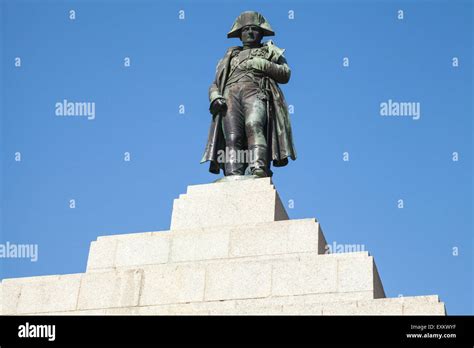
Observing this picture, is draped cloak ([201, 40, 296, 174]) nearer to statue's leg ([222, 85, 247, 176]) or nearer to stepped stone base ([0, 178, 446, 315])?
statue's leg ([222, 85, 247, 176])

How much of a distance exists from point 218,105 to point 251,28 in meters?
2.37

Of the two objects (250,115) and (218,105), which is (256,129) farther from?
(218,105)

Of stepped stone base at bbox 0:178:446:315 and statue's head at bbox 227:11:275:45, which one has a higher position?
statue's head at bbox 227:11:275:45

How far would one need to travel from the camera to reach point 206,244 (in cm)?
2083

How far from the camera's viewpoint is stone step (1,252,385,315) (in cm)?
1906

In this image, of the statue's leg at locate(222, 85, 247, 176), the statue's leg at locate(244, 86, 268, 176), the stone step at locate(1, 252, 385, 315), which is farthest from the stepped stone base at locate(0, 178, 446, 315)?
the statue's leg at locate(222, 85, 247, 176)

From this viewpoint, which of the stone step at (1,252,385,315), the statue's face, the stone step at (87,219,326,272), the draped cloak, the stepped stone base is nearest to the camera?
the stepped stone base

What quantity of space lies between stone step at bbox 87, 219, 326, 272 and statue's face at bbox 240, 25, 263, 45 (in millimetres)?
5752

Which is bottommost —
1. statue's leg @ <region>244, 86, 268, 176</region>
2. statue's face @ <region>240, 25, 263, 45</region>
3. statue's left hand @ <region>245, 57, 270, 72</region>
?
statue's leg @ <region>244, 86, 268, 176</region>

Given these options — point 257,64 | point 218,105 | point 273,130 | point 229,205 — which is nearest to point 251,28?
point 257,64

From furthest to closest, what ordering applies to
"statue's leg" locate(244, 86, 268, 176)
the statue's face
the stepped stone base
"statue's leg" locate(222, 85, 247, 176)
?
the statue's face
"statue's leg" locate(222, 85, 247, 176)
"statue's leg" locate(244, 86, 268, 176)
the stepped stone base

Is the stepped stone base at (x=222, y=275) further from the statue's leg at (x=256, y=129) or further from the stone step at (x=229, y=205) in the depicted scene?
the statue's leg at (x=256, y=129)
